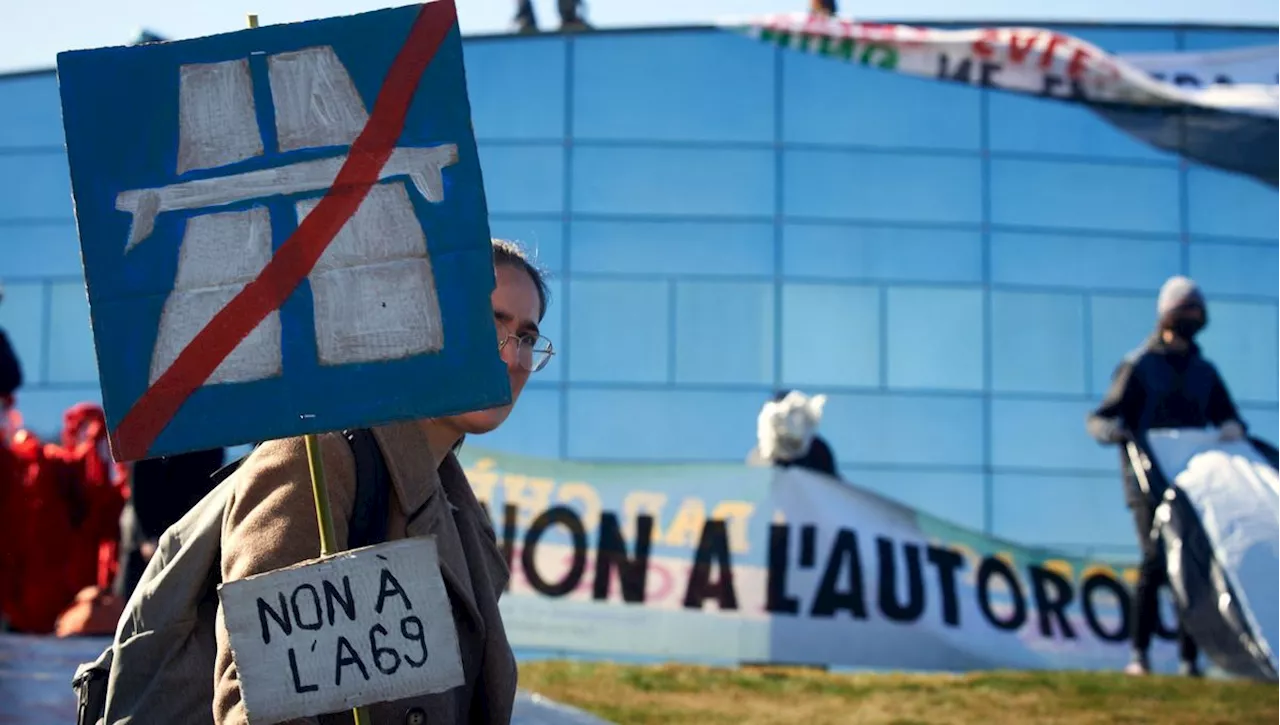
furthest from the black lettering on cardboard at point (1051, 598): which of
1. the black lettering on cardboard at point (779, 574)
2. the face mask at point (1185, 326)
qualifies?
the face mask at point (1185, 326)

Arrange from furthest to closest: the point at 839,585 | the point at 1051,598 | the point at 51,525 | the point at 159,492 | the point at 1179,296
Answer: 1. the point at 1051,598
2. the point at 839,585
3. the point at 51,525
4. the point at 1179,296
5. the point at 159,492

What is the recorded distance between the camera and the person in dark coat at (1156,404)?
29.7ft

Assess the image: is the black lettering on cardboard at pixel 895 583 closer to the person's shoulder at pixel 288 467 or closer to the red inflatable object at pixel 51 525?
the red inflatable object at pixel 51 525

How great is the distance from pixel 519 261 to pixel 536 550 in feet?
26.4

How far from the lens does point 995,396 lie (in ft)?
55.8

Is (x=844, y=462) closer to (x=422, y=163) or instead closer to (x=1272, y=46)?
(x=1272, y=46)

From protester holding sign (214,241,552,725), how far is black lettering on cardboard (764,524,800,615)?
7583 millimetres

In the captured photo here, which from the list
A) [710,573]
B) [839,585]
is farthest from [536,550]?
[839,585]

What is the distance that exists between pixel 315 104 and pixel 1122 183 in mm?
15292

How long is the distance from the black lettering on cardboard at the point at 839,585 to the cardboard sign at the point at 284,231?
27.0 feet

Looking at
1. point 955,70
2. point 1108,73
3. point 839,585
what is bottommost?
point 839,585

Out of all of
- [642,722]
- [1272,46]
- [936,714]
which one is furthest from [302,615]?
[1272,46]

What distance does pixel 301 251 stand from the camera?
2.67 meters

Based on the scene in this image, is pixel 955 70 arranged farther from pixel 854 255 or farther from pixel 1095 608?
pixel 1095 608
